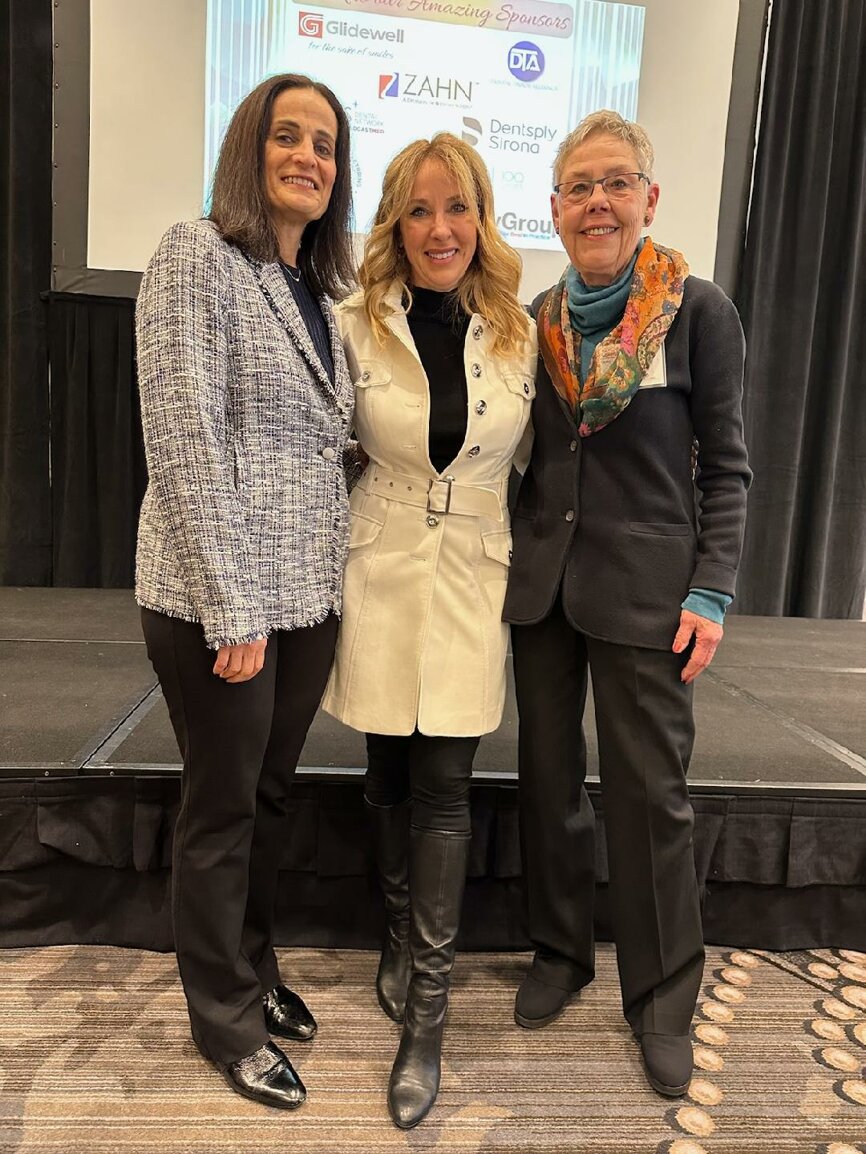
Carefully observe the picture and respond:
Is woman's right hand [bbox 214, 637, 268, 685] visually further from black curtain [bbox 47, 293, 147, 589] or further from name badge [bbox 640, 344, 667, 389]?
black curtain [bbox 47, 293, 147, 589]

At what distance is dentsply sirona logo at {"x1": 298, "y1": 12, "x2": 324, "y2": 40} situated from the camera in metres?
3.40

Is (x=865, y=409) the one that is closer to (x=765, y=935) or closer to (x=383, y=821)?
(x=765, y=935)

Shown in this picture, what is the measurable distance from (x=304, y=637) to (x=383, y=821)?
41 cm

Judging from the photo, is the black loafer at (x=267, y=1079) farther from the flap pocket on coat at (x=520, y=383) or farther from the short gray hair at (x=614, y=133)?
the short gray hair at (x=614, y=133)

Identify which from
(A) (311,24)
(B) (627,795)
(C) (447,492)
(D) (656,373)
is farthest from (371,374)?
(A) (311,24)

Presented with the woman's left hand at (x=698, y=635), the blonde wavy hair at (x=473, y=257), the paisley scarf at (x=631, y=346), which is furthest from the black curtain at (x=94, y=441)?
the woman's left hand at (x=698, y=635)

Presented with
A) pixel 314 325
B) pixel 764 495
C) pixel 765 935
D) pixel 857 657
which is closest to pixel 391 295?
pixel 314 325

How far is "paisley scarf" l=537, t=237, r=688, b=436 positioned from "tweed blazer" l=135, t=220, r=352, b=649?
0.37m

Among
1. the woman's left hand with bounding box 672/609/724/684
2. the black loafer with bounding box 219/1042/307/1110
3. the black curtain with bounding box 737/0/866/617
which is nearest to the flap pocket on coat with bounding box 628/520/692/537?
the woman's left hand with bounding box 672/609/724/684

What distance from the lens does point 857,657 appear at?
304 centimetres

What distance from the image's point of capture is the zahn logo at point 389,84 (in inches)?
135

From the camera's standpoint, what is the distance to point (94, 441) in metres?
3.81

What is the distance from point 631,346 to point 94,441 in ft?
10.3

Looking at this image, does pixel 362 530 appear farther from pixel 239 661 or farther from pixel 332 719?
pixel 332 719
